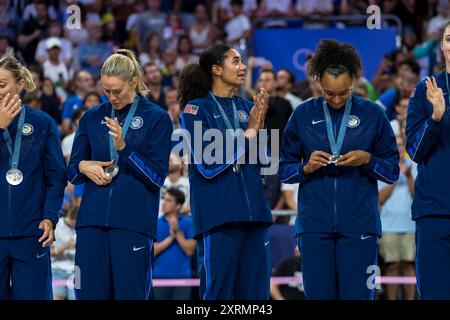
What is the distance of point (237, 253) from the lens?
23.8ft

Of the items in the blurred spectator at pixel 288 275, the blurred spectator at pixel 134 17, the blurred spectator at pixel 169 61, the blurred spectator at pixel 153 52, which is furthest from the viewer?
the blurred spectator at pixel 134 17

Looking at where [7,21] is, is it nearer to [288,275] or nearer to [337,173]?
[288,275]

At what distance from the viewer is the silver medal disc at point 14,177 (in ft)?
23.5

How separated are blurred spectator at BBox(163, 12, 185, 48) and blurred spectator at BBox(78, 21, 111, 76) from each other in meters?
1.05

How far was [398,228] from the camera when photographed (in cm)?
1105

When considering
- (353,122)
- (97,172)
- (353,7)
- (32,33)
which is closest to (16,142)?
(97,172)

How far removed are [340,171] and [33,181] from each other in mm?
2040

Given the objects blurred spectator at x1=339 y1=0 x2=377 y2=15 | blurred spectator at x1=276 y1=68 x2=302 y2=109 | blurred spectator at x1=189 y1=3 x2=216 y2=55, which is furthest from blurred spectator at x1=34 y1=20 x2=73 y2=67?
blurred spectator at x1=339 y1=0 x2=377 y2=15

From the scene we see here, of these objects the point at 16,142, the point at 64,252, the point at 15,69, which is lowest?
the point at 64,252

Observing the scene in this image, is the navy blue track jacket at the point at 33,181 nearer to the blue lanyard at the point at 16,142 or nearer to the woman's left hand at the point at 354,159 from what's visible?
the blue lanyard at the point at 16,142

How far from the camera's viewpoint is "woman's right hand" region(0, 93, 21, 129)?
720 centimetres

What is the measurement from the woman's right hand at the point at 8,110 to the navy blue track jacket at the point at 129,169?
0.50 meters

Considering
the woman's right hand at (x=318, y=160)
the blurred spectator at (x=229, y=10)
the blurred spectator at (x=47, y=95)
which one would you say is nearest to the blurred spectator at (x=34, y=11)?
the blurred spectator at (x=229, y=10)

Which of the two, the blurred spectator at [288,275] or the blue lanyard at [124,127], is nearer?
the blue lanyard at [124,127]
